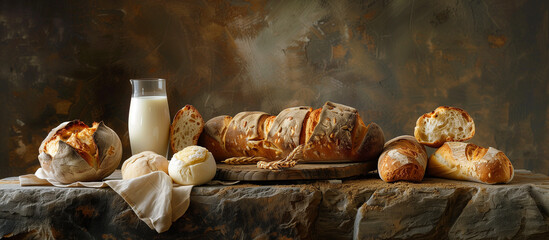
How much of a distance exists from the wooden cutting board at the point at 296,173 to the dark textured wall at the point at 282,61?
1.29 metres

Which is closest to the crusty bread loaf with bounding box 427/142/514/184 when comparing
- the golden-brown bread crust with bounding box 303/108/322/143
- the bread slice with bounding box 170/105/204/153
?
the golden-brown bread crust with bounding box 303/108/322/143

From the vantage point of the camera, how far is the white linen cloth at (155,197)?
1.62 metres

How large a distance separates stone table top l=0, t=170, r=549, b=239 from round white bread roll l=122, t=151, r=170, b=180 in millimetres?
126

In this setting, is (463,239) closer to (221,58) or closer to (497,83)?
(497,83)

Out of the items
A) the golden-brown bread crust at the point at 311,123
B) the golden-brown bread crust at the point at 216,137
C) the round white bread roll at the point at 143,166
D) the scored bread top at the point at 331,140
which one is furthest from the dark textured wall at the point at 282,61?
the round white bread roll at the point at 143,166

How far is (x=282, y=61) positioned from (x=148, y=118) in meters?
1.23

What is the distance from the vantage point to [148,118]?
2.12 metres

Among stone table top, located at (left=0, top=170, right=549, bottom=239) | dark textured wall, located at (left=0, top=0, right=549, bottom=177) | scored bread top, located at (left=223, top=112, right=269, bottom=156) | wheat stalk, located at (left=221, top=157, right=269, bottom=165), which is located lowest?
stone table top, located at (left=0, top=170, right=549, bottom=239)

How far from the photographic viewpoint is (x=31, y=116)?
314cm

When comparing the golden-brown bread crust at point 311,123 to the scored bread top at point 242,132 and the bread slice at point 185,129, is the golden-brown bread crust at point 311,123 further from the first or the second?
the bread slice at point 185,129

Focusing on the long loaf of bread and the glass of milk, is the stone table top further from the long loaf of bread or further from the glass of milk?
the glass of milk

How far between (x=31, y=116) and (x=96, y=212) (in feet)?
5.75

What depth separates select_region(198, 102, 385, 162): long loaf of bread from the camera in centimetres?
190

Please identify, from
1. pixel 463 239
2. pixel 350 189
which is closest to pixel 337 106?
pixel 350 189
